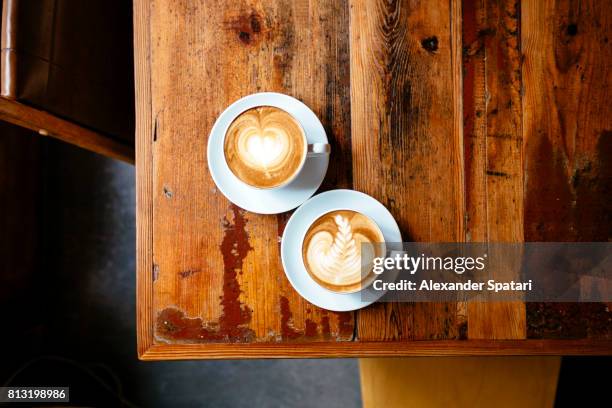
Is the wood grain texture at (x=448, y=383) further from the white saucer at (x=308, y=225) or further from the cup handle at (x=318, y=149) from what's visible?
the cup handle at (x=318, y=149)

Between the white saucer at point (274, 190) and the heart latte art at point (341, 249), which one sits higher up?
the white saucer at point (274, 190)

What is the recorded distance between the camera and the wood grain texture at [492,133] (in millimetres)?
→ 957

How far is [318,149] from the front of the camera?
89 centimetres

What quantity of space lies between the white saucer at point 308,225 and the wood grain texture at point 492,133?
184mm

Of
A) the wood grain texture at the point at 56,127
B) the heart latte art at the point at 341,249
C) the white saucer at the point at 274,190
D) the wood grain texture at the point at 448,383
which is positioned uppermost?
the wood grain texture at the point at 56,127

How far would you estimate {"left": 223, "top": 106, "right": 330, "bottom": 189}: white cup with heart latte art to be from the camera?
2.92 ft

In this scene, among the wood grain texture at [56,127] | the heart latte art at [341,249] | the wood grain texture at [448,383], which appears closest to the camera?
the heart latte art at [341,249]

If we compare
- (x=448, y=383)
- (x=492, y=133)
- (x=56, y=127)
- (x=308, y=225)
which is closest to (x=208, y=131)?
(x=308, y=225)

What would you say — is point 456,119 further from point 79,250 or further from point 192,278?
point 79,250

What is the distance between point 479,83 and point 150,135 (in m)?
0.69

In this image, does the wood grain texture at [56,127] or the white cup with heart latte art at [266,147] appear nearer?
the white cup with heart latte art at [266,147]

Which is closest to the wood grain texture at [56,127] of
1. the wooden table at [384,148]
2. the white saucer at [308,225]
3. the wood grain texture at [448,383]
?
the wooden table at [384,148]

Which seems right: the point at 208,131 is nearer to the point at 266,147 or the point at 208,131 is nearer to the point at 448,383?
the point at 266,147

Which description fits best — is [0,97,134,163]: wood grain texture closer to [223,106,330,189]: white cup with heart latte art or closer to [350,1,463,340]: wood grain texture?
[223,106,330,189]: white cup with heart latte art
